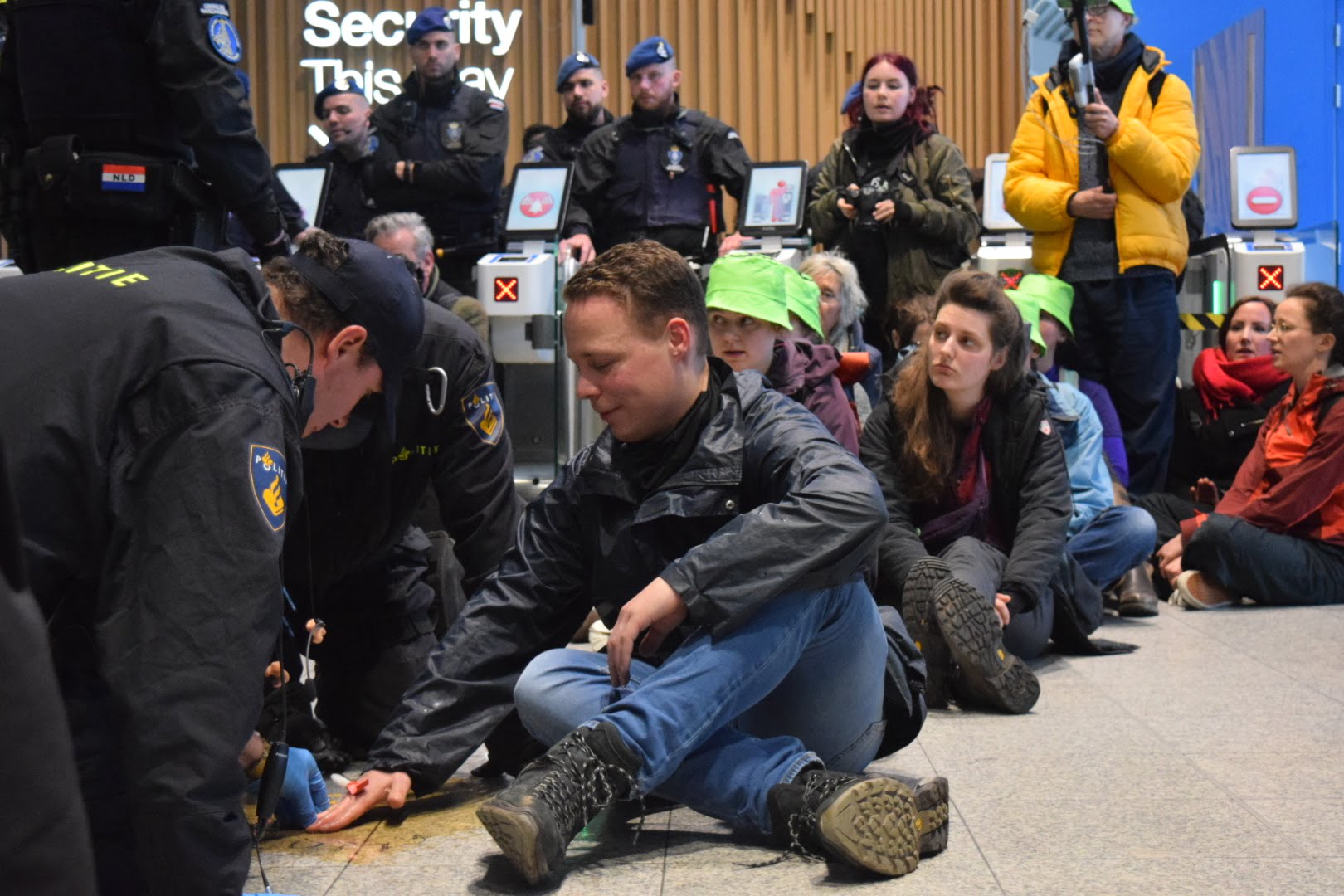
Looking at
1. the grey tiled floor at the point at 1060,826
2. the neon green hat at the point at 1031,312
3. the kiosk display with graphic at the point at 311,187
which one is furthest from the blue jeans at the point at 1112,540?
the kiosk display with graphic at the point at 311,187

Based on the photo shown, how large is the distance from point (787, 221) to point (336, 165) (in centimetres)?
203

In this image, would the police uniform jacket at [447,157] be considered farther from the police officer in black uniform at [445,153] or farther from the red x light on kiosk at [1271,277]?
the red x light on kiosk at [1271,277]

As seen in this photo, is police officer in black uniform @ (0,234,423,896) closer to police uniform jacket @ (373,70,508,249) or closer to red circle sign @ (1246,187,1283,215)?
police uniform jacket @ (373,70,508,249)

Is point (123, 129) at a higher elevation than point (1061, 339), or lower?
higher

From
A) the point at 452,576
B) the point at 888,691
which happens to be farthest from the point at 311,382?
the point at 452,576

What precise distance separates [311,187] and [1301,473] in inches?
166

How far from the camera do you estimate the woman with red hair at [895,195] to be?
574cm

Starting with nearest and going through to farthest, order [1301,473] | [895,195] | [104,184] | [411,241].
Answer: [104,184], [1301,473], [411,241], [895,195]

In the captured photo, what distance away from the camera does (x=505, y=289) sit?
615 centimetres

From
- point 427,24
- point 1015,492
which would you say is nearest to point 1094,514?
point 1015,492

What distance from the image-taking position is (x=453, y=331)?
2947 millimetres

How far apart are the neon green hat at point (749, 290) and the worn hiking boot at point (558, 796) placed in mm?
2048

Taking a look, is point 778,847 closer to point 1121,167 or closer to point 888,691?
point 888,691

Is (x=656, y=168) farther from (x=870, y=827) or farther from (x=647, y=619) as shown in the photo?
(x=870, y=827)
